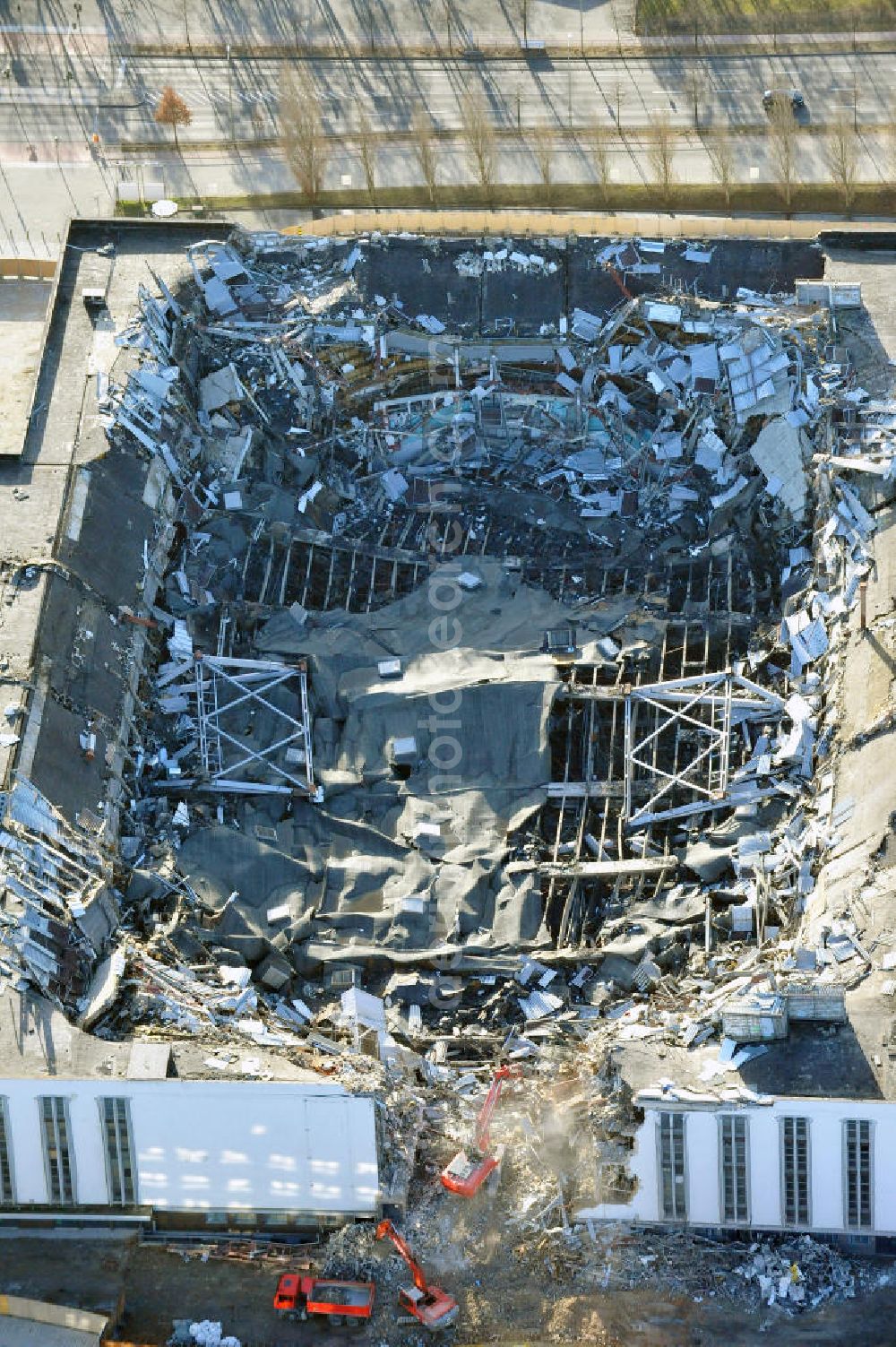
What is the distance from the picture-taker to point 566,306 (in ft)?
255

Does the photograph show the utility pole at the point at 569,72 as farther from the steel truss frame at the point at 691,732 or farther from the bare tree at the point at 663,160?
the steel truss frame at the point at 691,732

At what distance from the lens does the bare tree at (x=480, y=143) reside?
89.0 meters

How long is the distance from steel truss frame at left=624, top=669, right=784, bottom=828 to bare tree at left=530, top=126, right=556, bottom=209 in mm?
23919

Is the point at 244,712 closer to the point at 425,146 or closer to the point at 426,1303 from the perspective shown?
the point at 426,1303

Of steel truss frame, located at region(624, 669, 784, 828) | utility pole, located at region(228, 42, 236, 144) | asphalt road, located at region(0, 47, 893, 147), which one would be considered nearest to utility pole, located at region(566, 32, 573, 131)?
asphalt road, located at region(0, 47, 893, 147)

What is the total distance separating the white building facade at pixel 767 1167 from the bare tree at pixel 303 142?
39897mm

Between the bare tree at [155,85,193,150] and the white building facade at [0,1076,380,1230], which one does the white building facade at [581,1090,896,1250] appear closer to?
the white building facade at [0,1076,380,1230]

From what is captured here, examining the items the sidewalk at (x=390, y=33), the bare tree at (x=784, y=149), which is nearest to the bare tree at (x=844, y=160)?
the bare tree at (x=784, y=149)

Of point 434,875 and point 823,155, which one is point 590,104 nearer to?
point 823,155

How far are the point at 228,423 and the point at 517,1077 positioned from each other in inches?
896

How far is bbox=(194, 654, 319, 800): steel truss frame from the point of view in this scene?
7000 centimetres

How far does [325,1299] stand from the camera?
188ft

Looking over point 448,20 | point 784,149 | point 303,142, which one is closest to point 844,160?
point 784,149

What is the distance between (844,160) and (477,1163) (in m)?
40.1
